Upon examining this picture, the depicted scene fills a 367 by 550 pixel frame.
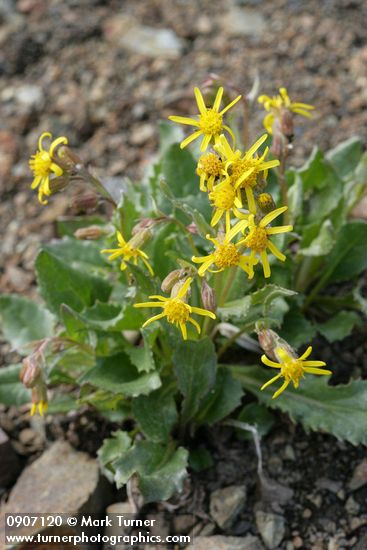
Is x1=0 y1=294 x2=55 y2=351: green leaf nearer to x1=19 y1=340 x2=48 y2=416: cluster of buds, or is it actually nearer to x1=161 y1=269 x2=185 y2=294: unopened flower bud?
x1=19 y1=340 x2=48 y2=416: cluster of buds

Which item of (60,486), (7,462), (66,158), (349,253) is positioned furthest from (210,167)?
(7,462)

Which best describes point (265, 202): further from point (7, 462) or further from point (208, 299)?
point (7, 462)

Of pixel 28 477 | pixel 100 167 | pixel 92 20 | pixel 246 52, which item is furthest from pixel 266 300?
pixel 92 20

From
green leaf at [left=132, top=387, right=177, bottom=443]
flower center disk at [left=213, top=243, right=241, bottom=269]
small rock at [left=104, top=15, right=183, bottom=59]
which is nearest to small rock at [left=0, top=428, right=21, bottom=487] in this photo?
green leaf at [left=132, top=387, right=177, bottom=443]

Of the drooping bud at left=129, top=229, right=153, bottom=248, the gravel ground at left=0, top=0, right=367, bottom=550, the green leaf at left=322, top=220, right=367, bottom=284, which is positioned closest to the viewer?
the drooping bud at left=129, top=229, right=153, bottom=248

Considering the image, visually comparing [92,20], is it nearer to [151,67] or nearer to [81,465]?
[151,67]

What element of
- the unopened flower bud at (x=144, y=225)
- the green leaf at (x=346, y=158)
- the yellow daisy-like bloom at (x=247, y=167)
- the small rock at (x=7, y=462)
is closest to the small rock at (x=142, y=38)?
the green leaf at (x=346, y=158)
